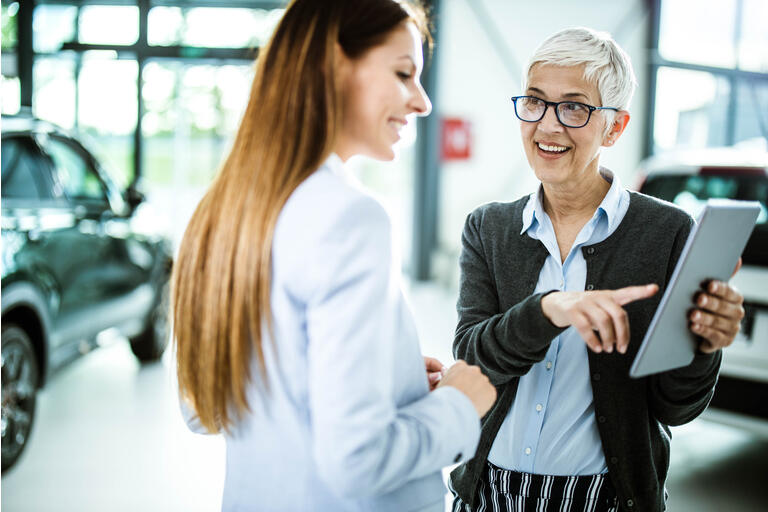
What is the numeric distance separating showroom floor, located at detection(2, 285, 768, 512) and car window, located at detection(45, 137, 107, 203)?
1.32 meters

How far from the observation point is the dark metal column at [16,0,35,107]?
324 inches

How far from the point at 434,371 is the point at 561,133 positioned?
A: 567 millimetres

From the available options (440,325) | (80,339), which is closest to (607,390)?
(80,339)

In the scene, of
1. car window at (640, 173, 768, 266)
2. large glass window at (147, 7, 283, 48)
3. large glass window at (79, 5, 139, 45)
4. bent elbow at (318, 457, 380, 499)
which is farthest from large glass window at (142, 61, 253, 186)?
bent elbow at (318, 457, 380, 499)

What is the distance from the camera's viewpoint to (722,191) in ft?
11.1

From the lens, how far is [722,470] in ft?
11.4

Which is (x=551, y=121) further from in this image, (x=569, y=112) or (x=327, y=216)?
(x=327, y=216)

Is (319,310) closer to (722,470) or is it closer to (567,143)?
(567,143)

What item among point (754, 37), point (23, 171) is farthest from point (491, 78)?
point (23, 171)

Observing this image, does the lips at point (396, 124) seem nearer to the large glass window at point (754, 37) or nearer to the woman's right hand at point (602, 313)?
the woman's right hand at point (602, 313)

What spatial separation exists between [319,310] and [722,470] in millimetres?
3267

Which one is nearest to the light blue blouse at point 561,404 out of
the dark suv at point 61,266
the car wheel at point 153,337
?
the dark suv at point 61,266

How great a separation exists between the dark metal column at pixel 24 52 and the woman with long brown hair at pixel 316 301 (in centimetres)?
841

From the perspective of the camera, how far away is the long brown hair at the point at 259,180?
940 millimetres
